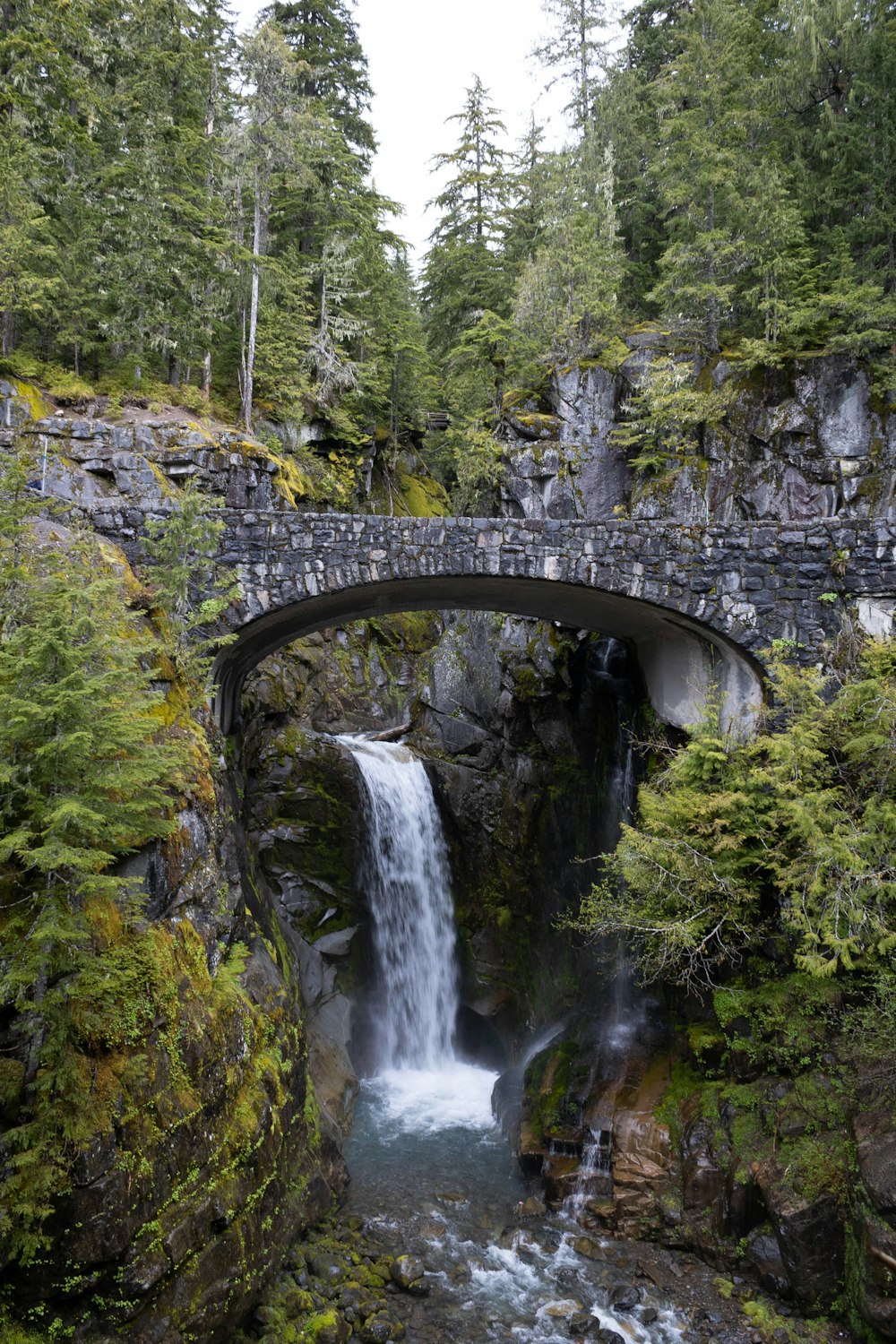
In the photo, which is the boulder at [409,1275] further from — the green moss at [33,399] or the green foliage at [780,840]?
the green moss at [33,399]

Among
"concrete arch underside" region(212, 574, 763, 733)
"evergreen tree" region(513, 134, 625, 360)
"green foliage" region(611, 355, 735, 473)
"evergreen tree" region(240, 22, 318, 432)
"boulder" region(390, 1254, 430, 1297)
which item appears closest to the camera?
"boulder" region(390, 1254, 430, 1297)

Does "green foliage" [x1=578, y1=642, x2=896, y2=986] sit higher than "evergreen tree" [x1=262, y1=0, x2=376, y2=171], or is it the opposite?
"evergreen tree" [x1=262, y1=0, x2=376, y2=171]

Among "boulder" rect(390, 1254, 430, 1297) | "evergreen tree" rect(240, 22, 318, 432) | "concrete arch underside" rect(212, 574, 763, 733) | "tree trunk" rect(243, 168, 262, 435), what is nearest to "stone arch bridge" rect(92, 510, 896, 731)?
"concrete arch underside" rect(212, 574, 763, 733)

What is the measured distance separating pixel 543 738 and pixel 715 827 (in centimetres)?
741

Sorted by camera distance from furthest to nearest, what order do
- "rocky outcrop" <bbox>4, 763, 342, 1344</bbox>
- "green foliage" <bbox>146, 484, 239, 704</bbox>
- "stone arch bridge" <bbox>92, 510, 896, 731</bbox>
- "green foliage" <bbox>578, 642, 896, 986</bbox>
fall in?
"stone arch bridge" <bbox>92, 510, 896, 731</bbox>
"green foliage" <bbox>146, 484, 239, 704</bbox>
"green foliage" <bbox>578, 642, 896, 986</bbox>
"rocky outcrop" <bbox>4, 763, 342, 1344</bbox>

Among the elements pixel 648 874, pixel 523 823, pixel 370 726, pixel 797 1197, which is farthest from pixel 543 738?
pixel 797 1197

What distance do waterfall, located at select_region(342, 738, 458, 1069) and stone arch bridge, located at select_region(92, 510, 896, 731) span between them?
6.32 m

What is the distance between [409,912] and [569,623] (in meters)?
7.02

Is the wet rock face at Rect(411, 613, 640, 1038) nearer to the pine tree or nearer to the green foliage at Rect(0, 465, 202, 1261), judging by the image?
the pine tree

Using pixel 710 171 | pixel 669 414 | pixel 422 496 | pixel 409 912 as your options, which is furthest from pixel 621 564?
pixel 422 496

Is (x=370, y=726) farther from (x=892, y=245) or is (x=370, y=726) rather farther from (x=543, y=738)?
(x=892, y=245)

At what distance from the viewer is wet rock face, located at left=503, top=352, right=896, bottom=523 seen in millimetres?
15766

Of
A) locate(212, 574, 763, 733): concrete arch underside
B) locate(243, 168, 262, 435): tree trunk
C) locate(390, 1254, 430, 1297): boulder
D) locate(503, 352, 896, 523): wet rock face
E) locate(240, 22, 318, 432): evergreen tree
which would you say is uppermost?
locate(240, 22, 318, 432): evergreen tree

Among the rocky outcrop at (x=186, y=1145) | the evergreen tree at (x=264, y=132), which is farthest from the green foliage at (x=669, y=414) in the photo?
the rocky outcrop at (x=186, y=1145)
